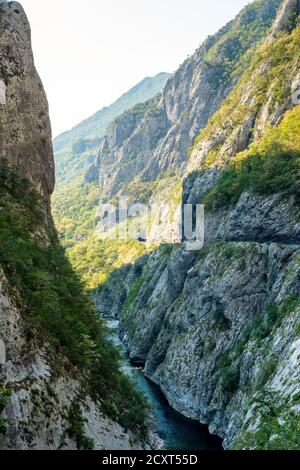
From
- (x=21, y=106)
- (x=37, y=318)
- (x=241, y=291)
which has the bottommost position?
(x=241, y=291)

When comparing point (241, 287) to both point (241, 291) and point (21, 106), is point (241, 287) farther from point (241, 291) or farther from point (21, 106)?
point (21, 106)

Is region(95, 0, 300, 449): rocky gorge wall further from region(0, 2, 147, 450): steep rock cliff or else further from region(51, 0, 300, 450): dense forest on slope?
region(0, 2, 147, 450): steep rock cliff

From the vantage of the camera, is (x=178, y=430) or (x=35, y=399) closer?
(x=35, y=399)

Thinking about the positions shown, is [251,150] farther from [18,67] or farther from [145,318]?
[18,67]

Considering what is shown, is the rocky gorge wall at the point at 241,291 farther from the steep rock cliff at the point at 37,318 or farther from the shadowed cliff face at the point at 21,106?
the shadowed cliff face at the point at 21,106

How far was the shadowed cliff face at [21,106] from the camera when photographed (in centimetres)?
4888

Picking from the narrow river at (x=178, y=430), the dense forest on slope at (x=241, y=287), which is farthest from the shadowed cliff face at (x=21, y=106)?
the narrow river at (x=178, y=430)

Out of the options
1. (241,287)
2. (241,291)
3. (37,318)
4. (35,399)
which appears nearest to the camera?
(35,399)

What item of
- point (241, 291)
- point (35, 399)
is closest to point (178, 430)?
point (241, 291)

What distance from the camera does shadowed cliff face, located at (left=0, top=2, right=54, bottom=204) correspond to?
160 ft

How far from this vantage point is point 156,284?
9450cm

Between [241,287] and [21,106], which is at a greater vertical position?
[21,106]

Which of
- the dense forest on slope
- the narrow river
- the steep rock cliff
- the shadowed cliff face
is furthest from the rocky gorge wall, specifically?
the shadowed cliff face

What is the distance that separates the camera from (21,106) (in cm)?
5100
